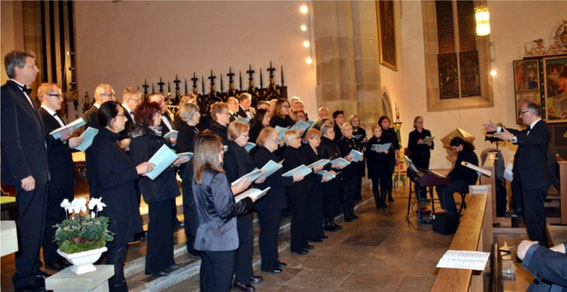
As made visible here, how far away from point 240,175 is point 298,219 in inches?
55.9

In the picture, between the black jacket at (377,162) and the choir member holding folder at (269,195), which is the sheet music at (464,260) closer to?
the choir member holding folder at (269,195)

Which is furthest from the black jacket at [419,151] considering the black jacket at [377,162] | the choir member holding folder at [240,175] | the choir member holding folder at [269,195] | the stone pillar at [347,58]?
the choir member holding folder at [240,175]

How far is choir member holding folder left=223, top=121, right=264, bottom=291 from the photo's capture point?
164 inches

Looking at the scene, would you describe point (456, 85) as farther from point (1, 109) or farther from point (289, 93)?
point (1, 109)

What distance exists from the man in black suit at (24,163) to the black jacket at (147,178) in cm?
71

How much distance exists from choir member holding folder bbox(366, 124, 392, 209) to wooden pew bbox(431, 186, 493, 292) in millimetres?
3417

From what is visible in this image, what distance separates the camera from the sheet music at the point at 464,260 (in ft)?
7.70

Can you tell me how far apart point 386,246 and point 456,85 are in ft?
36.7

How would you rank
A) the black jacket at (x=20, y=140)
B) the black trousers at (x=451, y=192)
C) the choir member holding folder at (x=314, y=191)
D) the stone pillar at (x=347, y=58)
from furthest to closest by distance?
the stone pillar at (x=347, y=58) < the black trousers at (x=451, y=192) < the choir member holding folder at (x=314, y=191) < the black jacket at (x=20, y=140)

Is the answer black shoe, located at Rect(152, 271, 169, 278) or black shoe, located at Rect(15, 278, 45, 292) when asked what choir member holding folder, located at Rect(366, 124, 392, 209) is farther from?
black shoe, located at Rect(15, 278, 45, 292)

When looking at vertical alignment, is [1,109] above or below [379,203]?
above

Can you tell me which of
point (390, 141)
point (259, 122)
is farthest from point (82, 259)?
point (390, 141)

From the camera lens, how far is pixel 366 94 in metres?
10.9

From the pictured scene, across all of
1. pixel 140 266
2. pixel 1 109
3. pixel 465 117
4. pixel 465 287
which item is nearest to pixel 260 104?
pixel 140 266
